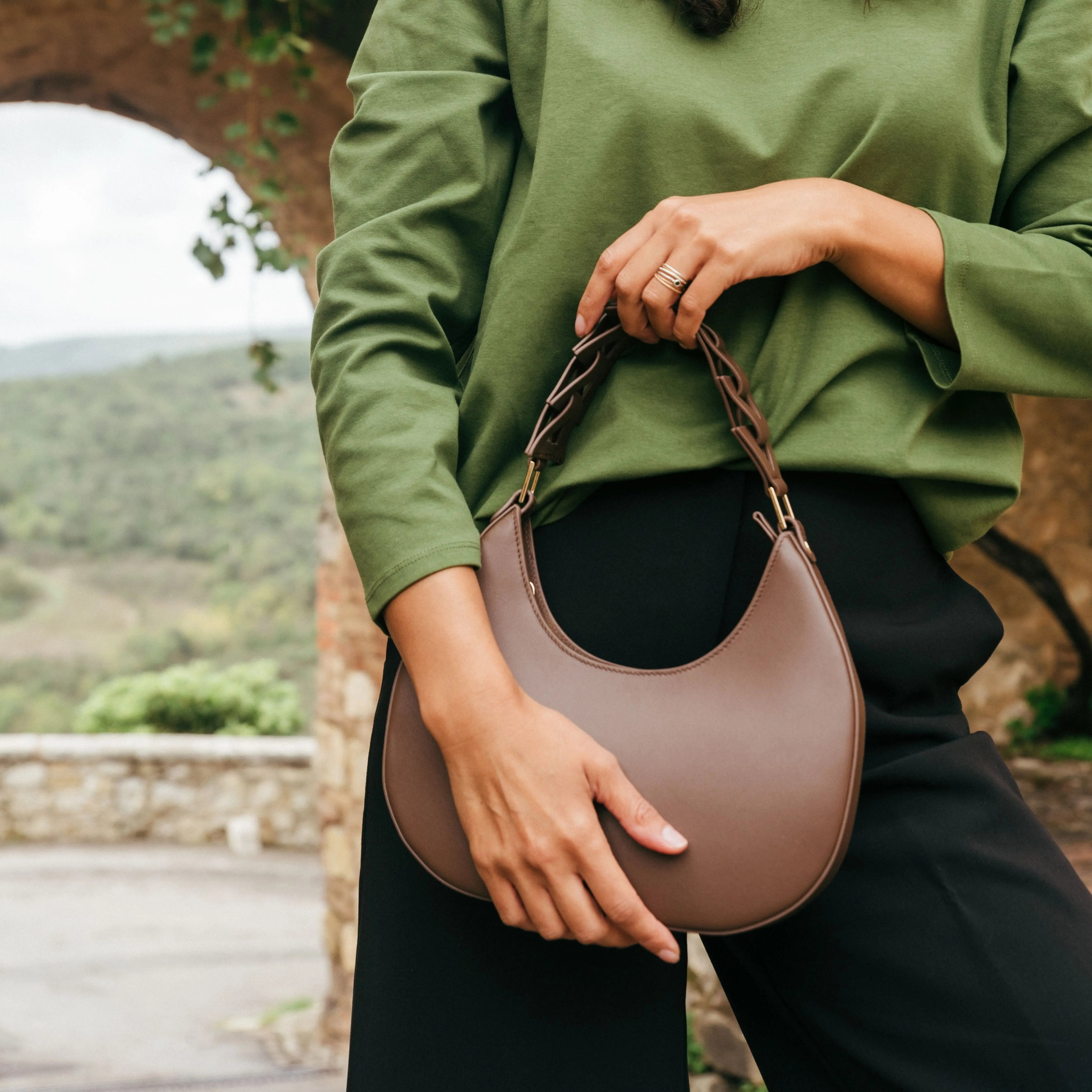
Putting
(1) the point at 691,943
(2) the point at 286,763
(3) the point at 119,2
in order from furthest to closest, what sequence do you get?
(2) the point at 286,763 < (3) the point at 119,2 < (1) the point at 691,943

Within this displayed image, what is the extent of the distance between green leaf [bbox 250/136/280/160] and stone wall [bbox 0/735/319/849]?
652 centimetres

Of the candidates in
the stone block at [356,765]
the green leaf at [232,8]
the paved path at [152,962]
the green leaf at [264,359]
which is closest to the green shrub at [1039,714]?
the paved path at [152,962]

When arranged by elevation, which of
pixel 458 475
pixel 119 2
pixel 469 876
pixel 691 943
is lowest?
pixel 691 943

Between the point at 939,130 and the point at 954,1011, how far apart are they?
2.10ft

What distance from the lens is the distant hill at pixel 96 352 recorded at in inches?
969

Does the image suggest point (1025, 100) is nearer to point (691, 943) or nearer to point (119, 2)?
point (691, 943)

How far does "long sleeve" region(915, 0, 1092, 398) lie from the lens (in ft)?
2.43

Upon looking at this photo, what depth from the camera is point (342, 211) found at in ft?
2.84

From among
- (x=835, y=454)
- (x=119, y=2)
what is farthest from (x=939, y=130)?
(x=119, y=2)

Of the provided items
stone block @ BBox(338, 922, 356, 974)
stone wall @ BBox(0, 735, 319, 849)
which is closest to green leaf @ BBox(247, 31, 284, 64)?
stone block @ BBox(338, 922, 356, 974)

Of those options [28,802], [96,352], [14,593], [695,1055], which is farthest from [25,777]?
[96,352]

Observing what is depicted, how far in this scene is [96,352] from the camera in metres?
25.6

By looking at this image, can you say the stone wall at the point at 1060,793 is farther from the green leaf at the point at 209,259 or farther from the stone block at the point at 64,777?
the stone block at the point at 64,777

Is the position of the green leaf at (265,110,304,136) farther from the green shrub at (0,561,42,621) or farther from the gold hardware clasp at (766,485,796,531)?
the green shrub at (0,561,42,621)
